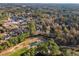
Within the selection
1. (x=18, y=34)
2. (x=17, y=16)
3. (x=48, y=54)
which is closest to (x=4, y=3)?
(x=17, y=16)

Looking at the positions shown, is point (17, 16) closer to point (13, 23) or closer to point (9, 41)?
point (13, 23)

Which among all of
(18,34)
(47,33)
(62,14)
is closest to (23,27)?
(18,34)

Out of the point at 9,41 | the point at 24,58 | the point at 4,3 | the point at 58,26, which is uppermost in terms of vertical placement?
the point at 4,3

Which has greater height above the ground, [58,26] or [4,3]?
[4,3]

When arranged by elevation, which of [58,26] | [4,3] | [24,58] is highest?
[4,3]

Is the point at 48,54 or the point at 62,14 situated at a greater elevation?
the point at 62,14

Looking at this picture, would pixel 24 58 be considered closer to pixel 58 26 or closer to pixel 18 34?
pixel 18 34

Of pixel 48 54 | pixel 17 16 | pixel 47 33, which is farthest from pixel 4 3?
pixel 48 54
